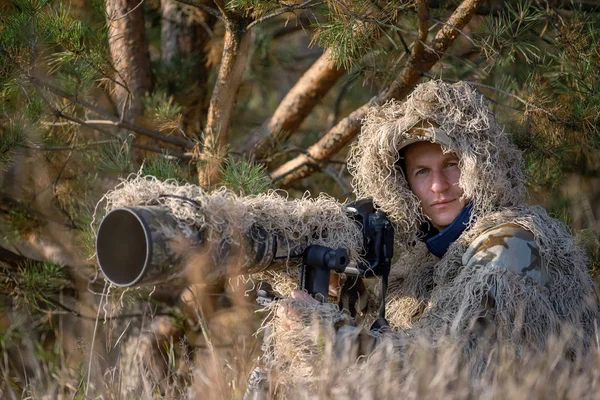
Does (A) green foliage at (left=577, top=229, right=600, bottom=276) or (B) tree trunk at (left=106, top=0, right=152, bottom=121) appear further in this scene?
(B) tree trunk at (left=106, top=0, right=152, bottom=121)

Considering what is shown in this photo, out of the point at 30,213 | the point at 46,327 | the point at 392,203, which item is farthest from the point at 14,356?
the point at 392,203

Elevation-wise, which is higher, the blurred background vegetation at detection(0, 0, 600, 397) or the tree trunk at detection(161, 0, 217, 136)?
the tree trunk at detection(161, 0, 217, 136)

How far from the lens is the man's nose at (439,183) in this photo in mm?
2541

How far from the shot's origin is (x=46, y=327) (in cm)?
376

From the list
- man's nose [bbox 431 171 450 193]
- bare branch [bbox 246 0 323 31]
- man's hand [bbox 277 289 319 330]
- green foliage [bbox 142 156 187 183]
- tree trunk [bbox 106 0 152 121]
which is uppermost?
tree trunk [bbox 106 0 152 121]

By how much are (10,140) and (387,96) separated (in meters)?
1.37

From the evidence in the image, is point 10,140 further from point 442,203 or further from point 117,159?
point 442,203

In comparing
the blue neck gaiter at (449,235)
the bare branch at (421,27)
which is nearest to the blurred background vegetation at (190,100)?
the bare branch at (421,27)

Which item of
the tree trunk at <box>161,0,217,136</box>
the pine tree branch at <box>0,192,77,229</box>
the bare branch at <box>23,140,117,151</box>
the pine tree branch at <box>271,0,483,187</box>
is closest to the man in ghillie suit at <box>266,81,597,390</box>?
the pine tree branch at <box>271,0,483,187</box>

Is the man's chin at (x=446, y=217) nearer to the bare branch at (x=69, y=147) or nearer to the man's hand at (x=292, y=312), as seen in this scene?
the man's hand at (x=292, y=312)

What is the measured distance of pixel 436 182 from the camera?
2.55 m

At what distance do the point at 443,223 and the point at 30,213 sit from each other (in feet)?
5.80

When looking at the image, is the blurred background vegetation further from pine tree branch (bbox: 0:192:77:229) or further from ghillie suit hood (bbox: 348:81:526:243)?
ghillie suit hood (bbox: 348:81:526:243)

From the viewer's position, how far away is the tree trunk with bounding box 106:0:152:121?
333 cm
